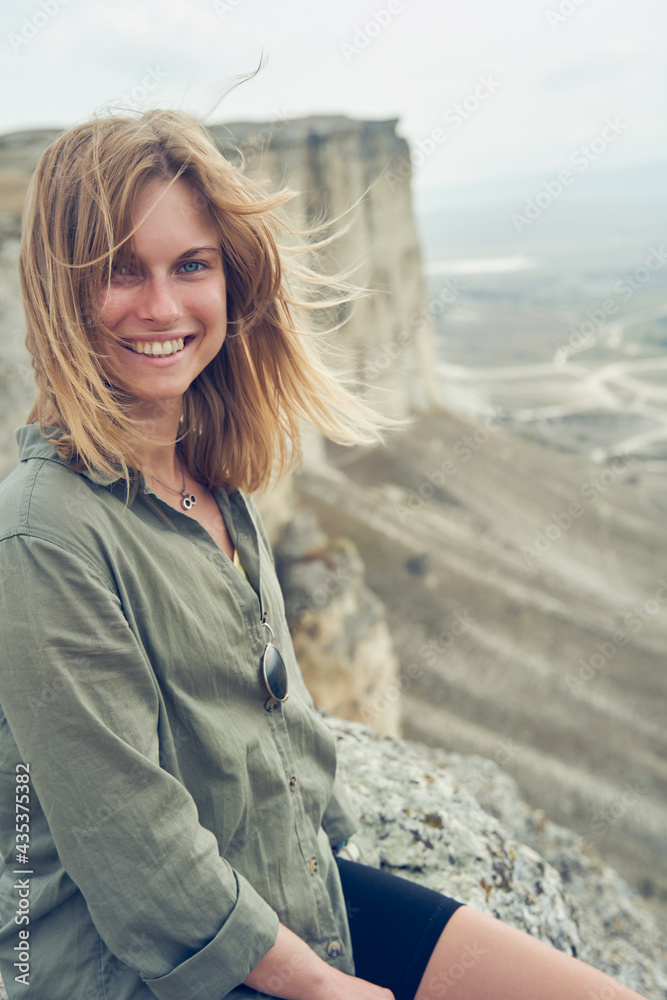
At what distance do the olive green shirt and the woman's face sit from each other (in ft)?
0.98

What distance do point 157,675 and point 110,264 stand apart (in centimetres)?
91

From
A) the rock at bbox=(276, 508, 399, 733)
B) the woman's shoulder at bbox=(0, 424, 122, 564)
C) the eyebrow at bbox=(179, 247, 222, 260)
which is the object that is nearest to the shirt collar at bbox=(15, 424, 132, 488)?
the woman's shoulder at bbox=(0, 424, 122, 564)

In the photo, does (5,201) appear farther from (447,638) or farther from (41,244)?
(447,638)

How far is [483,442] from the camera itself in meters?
33.8

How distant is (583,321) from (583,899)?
72564 mm

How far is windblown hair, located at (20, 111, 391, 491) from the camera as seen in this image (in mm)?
1692

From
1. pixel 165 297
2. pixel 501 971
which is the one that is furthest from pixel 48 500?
pixel 501 971

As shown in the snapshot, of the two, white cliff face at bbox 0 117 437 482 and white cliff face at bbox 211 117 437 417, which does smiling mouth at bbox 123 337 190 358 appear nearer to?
white cliff face at bbox 0 117 437 482

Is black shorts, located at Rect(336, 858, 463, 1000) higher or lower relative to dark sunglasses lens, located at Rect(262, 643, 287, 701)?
lower

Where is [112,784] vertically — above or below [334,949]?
above

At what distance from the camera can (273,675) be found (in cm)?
194

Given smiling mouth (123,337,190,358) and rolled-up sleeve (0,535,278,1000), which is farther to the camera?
smiling mouth (123,337,190,358)

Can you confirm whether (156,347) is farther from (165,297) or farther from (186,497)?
(186,497)

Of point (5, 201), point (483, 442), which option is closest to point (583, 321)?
point (483, 442)
